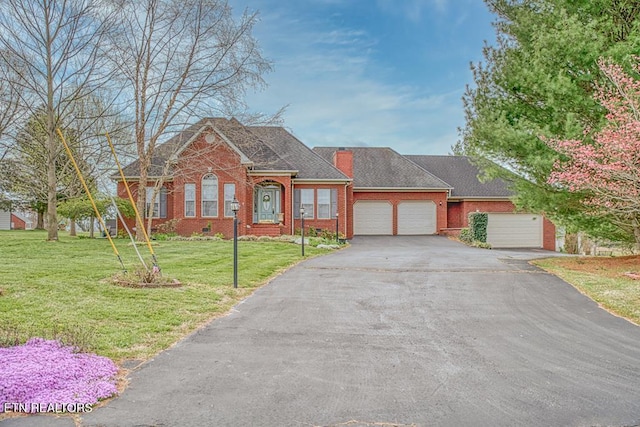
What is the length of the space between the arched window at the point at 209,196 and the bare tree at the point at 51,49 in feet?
24.1

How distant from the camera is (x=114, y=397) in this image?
13.8 ft

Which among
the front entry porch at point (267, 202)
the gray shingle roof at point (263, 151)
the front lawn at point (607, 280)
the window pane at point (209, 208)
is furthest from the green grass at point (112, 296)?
the front entry porch at point (267, 202)

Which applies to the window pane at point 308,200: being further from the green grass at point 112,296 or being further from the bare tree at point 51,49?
the bare tree at point 51,49

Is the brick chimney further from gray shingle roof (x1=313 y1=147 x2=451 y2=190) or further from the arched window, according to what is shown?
the arched window

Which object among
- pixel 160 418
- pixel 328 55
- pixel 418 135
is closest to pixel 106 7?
pixel 328 55

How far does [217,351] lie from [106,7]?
51.5ft

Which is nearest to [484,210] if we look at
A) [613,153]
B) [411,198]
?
[411,198]

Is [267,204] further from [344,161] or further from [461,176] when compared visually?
[461,176]

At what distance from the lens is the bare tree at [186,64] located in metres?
18.1

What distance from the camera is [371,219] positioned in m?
28.5

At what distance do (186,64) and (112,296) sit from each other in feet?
41.1

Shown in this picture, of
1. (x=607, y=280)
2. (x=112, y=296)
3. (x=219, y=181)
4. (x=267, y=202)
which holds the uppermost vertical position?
(x=219, y=181)

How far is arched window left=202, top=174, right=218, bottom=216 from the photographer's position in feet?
77.3

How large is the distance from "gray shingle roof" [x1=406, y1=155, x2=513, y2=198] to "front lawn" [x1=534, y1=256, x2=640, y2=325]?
42.9ft
